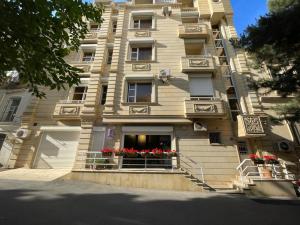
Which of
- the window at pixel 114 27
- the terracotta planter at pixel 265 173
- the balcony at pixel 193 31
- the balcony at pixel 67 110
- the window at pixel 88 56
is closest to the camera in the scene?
the terracotta planter at pixel 265 173

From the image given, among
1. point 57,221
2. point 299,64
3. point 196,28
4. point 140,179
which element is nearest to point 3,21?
point 57,221

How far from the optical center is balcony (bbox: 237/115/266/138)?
11.0m

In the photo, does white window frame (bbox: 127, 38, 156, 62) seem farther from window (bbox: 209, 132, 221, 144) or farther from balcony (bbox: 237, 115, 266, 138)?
balcony (bbox: 237, 115, 266, 138)

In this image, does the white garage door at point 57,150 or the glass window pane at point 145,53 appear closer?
the white garage door at point 57,150

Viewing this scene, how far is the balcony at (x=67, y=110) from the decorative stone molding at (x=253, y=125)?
11.1m

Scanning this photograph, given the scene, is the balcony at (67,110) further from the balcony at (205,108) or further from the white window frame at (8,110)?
the balcony at (205,108)

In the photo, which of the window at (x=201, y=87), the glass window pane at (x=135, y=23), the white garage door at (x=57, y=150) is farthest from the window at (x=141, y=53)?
the white garage door at (x=57, y=150)

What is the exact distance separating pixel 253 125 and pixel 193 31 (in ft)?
30.4

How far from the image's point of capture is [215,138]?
11961 millimetres

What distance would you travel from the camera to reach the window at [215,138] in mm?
11852

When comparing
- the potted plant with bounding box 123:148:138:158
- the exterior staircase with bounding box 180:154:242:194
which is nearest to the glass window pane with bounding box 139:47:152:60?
the potted plant with bounding box 123:148:138:158

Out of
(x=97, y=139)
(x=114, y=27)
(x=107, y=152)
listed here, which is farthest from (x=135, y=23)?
(x=107, y=152)

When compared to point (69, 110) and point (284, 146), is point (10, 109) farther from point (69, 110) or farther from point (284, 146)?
point (284, 146)

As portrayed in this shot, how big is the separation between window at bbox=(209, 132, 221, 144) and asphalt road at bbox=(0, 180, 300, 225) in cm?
548
